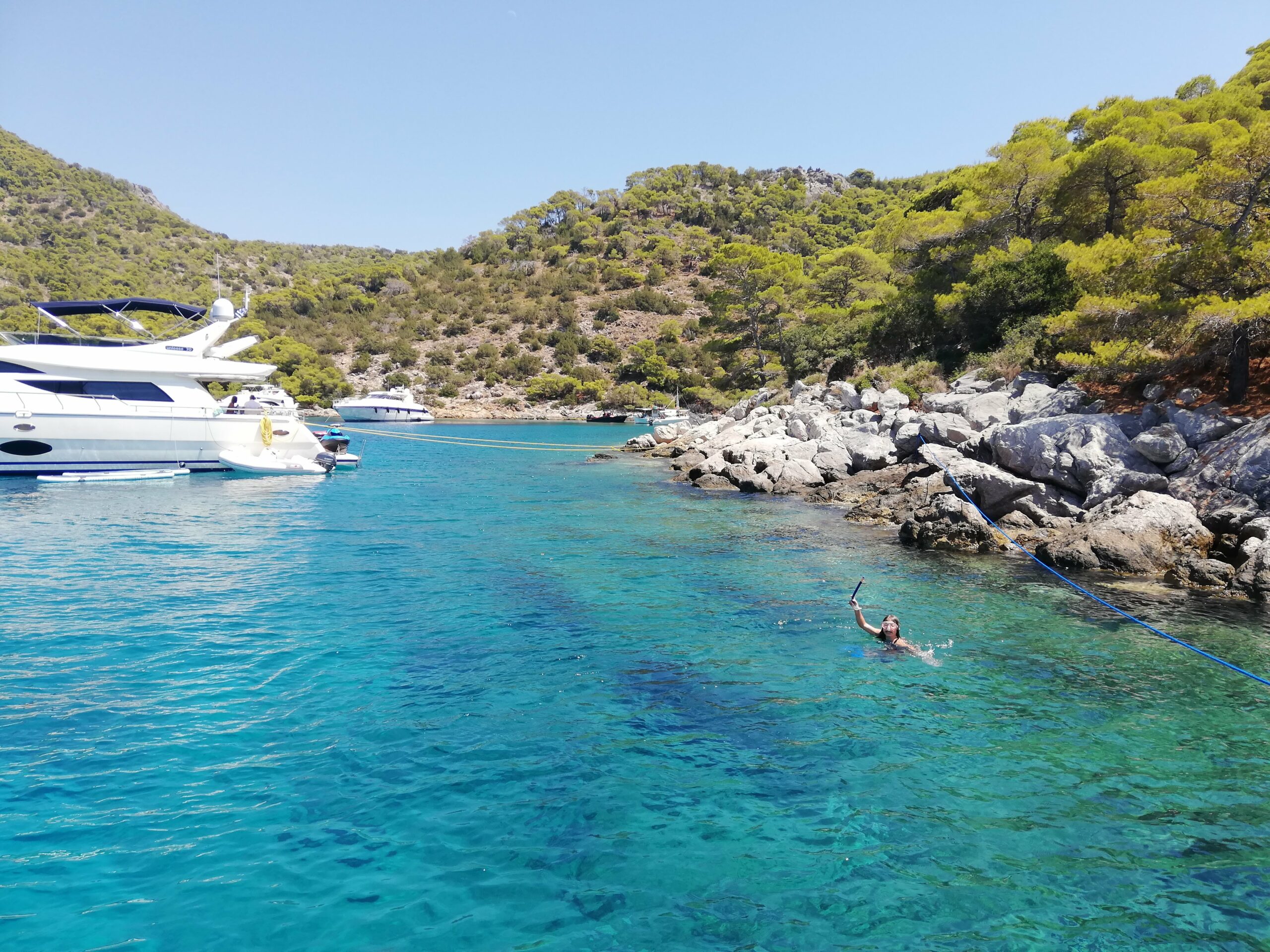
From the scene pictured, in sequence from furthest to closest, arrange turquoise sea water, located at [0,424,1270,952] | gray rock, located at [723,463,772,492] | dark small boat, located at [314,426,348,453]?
dark small boat, located at [314,426,348,453] → gray rock, located at [723,463,772,492] → turquoise sea water, located at [0,424,1270,952]

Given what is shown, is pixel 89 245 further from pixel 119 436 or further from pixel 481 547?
pixel 481 547

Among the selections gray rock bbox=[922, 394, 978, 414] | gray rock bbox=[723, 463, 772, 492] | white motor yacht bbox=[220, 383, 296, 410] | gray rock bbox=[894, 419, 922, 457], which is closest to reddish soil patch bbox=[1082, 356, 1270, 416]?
gray rock bbox=[922, 394, 978, 414]

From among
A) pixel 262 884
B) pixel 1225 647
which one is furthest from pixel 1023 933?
pixel 1225 647

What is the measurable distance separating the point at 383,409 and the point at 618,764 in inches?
2574

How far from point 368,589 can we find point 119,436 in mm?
18379

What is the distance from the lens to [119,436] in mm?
24125

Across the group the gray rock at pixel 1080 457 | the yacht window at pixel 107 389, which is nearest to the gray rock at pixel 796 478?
the gray rock at pixel 1080 457

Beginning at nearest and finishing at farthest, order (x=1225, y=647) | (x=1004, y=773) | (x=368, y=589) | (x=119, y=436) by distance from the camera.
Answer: (x=1004, y=773), (x=1225, y=647), (x=368, y=589), (x=119, y=436)

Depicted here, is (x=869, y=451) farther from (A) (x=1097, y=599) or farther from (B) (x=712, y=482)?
(A) (x=1097, y=599)

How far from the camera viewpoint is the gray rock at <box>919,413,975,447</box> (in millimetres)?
19672

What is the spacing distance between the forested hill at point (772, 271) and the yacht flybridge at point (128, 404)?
27.9m

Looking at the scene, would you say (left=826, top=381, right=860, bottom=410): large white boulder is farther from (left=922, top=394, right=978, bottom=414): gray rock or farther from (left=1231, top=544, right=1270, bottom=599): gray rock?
(left=1231, top=544, right=1270, bottom=599): gray rock

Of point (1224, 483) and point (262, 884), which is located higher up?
point (1224, 483)

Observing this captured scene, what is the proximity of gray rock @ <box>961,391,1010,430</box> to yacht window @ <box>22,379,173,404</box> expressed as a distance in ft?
91.6
